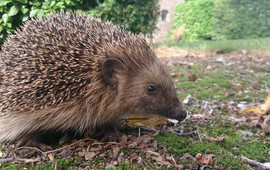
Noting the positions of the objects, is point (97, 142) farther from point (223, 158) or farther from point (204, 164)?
point (223, 158)

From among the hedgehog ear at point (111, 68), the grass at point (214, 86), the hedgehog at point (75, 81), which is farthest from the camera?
the grass at point (214, 86)

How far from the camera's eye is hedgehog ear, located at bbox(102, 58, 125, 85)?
2.75 m

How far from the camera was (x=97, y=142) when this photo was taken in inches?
112

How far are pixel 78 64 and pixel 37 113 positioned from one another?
0.82 metres

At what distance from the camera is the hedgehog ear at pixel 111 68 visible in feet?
9.04

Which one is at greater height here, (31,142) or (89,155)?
(31,142)

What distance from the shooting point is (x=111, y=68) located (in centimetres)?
283

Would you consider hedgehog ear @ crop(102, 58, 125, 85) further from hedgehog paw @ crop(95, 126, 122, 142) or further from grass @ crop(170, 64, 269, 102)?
grass @ crop(170, 64, 269, 102)

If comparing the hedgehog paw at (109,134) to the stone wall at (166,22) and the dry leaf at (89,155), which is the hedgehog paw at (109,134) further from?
the stone wall at (166,22)

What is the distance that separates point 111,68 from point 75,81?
507mm

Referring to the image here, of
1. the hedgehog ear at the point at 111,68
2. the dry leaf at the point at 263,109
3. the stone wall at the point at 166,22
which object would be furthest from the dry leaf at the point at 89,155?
the stone wall at the point at 166,22

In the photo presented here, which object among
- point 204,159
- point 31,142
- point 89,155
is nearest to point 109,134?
point 89,155

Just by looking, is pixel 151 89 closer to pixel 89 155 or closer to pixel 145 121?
pixel 145 121

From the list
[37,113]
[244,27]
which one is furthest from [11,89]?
[244,27]
